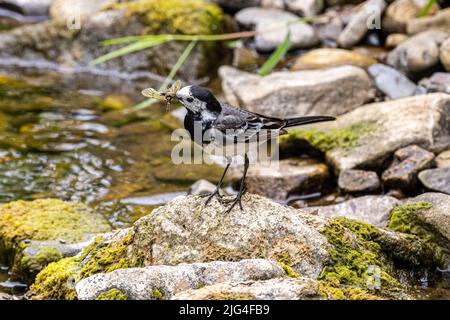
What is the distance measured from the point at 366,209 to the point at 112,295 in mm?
3097

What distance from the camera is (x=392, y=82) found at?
9062 mm

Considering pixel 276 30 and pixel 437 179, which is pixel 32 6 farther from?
pixel 437 179

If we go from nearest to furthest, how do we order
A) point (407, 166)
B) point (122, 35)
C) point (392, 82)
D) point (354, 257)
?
point (354, 257) < point (407, 166) < point (392, 82) < point (122, 35)

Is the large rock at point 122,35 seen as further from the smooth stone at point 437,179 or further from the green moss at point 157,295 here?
the green moss at point 157,295

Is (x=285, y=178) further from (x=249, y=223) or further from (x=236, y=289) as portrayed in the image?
(x=236, y=289)

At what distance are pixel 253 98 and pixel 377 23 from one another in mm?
3007

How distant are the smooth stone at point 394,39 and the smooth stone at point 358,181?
148 inches

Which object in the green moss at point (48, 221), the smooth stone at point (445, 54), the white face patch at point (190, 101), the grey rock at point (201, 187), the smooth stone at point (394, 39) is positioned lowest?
the green moss at point (48, 221)

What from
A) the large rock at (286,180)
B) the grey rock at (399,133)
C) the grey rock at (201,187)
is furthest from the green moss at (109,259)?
the grey rock at (399,133)

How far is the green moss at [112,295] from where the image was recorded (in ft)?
12.2

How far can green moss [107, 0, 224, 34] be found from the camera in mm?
11094

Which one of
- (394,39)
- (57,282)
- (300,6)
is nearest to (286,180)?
(57,282)

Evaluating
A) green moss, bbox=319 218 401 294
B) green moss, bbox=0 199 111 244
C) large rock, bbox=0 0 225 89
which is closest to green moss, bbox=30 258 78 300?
green moss, bbox=0 199 111 244

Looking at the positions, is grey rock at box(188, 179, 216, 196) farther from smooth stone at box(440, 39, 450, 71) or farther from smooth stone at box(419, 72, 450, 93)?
smooth stone at box(440, 39, 450, 71)
